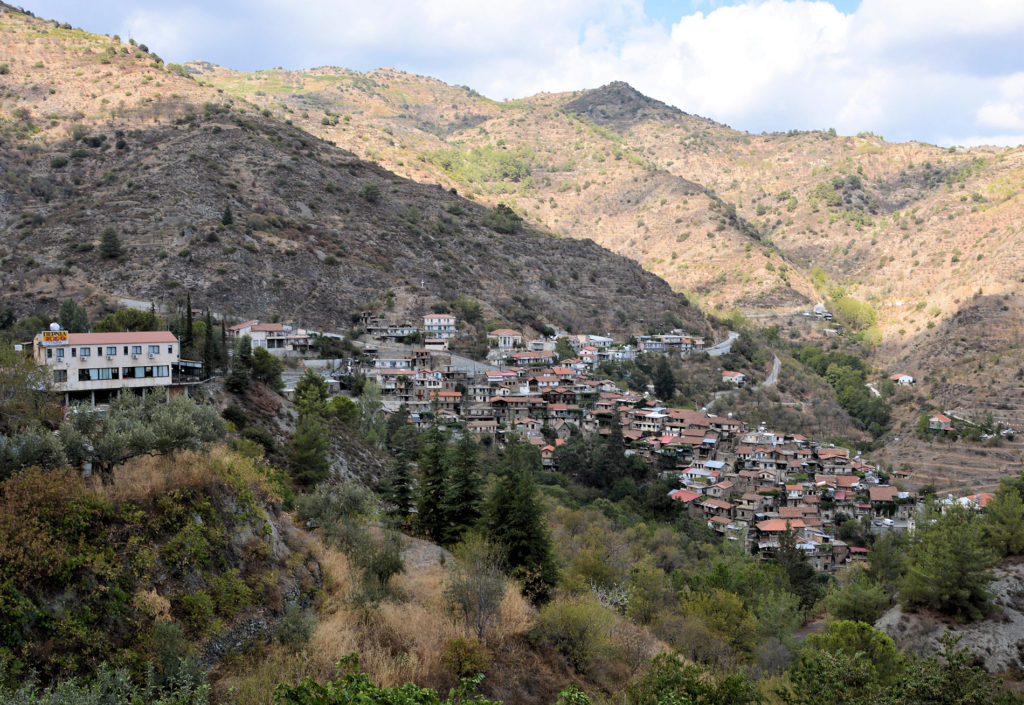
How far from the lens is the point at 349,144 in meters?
100

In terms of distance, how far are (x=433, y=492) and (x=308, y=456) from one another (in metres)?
4.86

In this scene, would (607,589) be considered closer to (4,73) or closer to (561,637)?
(561,637)

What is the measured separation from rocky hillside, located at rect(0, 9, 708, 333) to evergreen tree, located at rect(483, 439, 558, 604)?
42.2 metres

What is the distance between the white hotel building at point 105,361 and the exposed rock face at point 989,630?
77.2 ft

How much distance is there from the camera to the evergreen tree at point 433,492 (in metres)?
17.6

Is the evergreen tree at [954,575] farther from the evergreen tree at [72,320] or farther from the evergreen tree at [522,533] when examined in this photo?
the evergreen tree at [72,320]

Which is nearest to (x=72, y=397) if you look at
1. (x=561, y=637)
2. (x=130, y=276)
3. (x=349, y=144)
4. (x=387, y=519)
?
(x=387, y=519)

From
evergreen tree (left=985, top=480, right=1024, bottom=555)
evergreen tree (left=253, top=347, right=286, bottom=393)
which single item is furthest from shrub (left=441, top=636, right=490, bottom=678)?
evergreen tree (left=985, top=480, right=1024, bottom=555)

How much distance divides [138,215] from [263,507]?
186 feet

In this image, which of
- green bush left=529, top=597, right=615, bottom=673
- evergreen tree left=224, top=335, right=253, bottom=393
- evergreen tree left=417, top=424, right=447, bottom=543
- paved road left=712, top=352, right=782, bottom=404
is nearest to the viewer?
green bush left=529, top=597, right=615, bottom=673

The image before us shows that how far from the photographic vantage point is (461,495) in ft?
57.6

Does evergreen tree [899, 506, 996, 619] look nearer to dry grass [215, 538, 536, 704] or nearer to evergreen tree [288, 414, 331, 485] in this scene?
dry grass [215, 538, 536, 704]

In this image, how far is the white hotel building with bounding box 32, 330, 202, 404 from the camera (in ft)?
59.1

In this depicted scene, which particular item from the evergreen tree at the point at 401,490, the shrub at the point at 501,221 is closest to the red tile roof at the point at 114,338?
the evergreen tree at the point at 401,490
